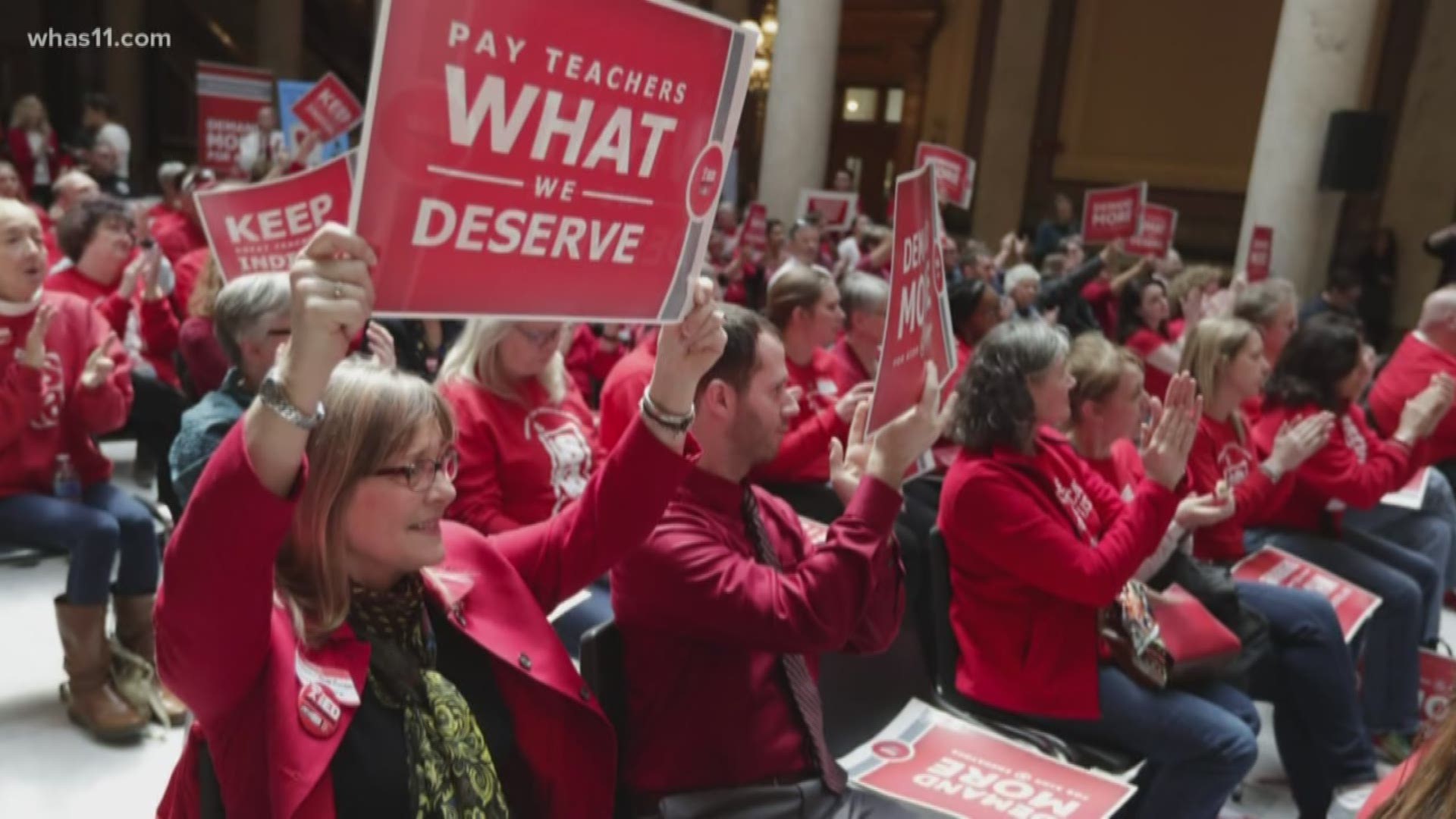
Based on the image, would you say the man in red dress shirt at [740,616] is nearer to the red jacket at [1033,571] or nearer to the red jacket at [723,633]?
the red jacket at [723,633]

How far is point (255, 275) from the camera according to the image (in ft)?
10.3

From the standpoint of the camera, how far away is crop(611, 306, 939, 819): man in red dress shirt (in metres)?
1.92

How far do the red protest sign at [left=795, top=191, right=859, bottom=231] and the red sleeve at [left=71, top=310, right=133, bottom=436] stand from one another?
5923 millimetres

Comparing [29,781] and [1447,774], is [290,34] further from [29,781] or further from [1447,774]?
[1447,774]

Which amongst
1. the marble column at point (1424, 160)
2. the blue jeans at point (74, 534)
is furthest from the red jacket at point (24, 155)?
the marble column at point (1424, 160)

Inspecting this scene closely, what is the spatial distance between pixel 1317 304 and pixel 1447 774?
29.0ft

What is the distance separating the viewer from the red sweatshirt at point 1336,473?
13.2ft

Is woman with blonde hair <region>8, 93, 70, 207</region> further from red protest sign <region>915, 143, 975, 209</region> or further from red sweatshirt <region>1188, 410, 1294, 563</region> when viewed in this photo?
red sweatshirt <region>1188, 410, 1294, 563</region>

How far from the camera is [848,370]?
4672 mm

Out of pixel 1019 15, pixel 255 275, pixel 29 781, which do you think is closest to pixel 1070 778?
pixel 255 275

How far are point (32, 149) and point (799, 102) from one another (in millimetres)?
6530

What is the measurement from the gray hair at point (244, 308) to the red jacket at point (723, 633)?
4.91ft

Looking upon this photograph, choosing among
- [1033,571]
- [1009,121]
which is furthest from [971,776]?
[1009,121]

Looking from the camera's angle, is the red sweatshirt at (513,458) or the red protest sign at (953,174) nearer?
the red sweatshirt at (513,458)
